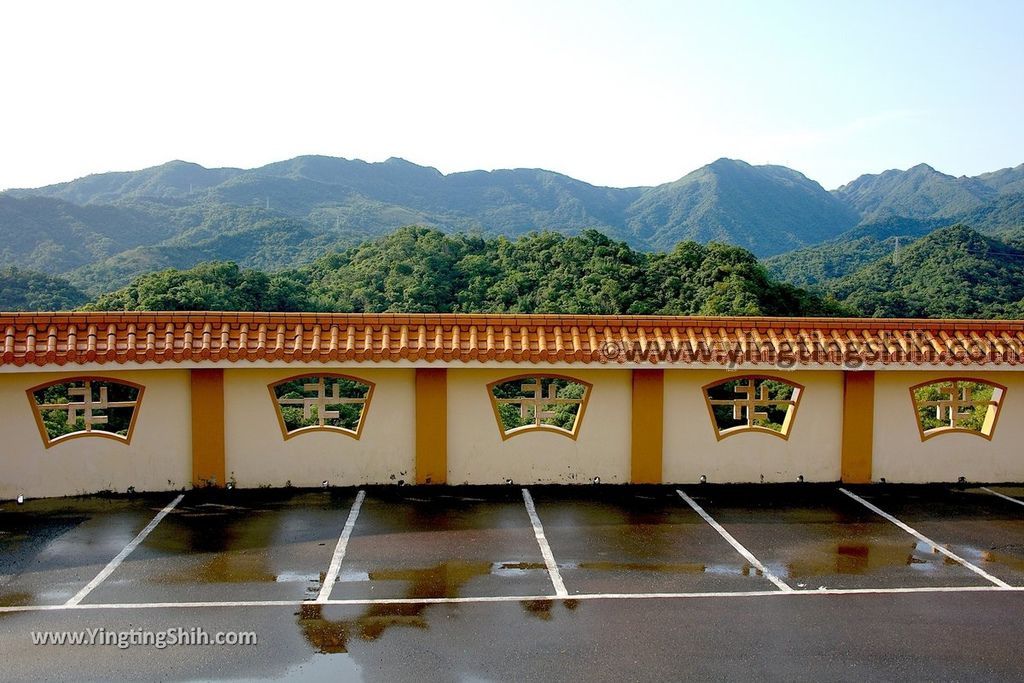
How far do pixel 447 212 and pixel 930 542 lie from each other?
244 ft

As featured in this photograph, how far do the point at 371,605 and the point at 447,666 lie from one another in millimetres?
1246

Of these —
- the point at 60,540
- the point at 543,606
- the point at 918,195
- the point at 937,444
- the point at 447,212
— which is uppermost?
the point at 918,195

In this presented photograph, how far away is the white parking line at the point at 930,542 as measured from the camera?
26.3ft

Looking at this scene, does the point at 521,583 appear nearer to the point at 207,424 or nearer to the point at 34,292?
the point at 207,424

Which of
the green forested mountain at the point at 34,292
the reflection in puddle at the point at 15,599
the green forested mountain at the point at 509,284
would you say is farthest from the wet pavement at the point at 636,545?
the green forested mountain at the point at 34,292

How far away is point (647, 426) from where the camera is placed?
10.9 m

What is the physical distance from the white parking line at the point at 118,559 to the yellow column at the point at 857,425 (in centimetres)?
823

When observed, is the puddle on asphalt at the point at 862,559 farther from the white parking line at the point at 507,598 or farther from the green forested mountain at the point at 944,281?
the green forested mountain at the point at 944,281

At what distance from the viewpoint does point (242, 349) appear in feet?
32.4

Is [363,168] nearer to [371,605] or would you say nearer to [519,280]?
[519,280]

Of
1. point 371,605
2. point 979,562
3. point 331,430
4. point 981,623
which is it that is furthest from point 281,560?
point 979,562

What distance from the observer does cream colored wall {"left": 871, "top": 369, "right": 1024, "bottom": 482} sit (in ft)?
36.9

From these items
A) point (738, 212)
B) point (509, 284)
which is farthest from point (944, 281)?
point (738, 212)

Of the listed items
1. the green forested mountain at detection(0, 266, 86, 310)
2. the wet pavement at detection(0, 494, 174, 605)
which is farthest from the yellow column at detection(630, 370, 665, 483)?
the green forested mountain at detection(0, 266, 86, 310)
